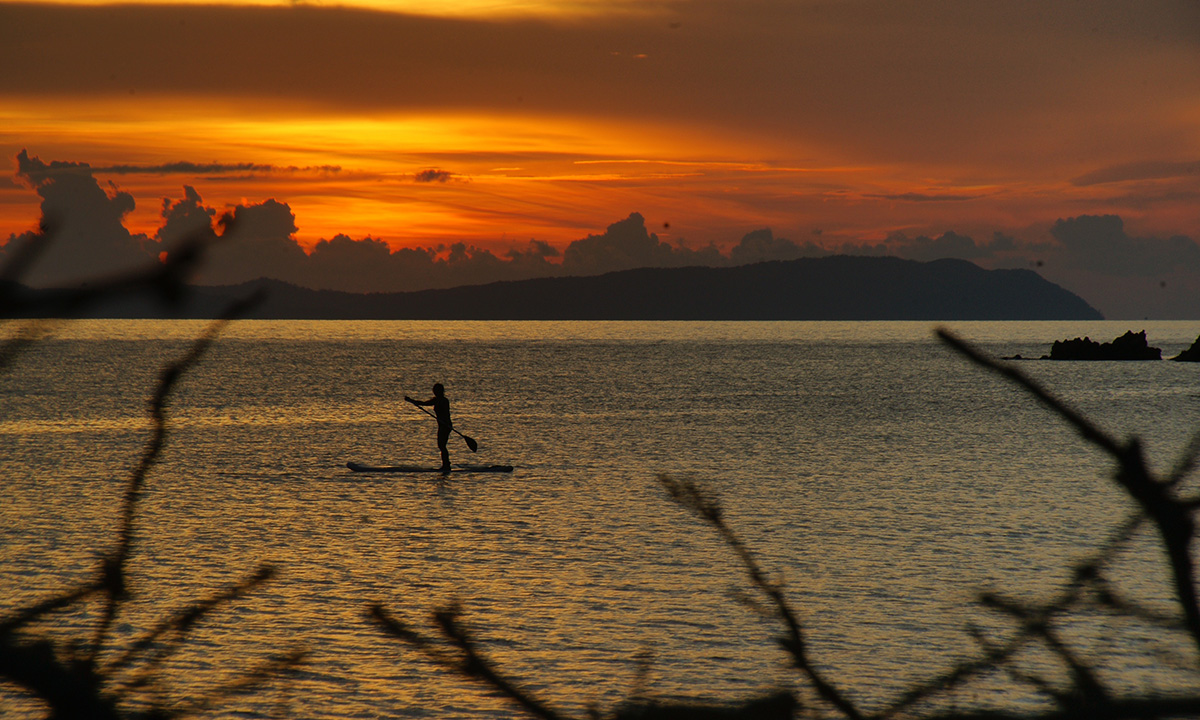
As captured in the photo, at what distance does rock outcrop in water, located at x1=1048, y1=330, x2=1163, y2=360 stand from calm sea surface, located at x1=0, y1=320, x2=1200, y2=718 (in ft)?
359

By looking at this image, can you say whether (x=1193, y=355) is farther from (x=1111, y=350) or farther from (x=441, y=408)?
(x=441, y=408)

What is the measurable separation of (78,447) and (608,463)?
29.5m

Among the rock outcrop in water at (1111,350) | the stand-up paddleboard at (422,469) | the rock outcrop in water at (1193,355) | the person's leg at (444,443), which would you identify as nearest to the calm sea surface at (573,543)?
the stand-up paddleboard at (422,469)

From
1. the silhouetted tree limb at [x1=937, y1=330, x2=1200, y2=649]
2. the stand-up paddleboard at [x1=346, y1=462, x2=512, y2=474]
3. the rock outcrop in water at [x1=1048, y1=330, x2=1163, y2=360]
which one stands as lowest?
the stand-up paddleboard at [x1=346, y1=462, x2=512, y2=474]

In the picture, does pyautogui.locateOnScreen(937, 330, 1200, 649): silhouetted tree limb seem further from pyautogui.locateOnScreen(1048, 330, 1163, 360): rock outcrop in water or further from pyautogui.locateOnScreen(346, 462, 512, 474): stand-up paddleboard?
pyautogui.locateOnScreen(1048, 330, 1163, 360): rock outcrop in water

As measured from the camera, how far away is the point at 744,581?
24.4 metres

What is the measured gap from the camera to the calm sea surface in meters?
18.1

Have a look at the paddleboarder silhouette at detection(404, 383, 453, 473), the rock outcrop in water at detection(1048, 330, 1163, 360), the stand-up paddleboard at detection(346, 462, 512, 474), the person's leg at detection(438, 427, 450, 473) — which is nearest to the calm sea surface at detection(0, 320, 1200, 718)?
the stand-up paddleboard at detection(346, 462, 512, 474)

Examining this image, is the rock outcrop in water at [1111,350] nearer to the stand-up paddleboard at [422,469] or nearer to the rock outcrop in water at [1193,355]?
the rock outcrop in water at [1193,355]

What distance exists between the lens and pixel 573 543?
29219 mm

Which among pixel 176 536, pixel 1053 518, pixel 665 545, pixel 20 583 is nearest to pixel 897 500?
pixel 1053 518

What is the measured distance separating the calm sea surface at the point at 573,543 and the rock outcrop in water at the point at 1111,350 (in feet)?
359

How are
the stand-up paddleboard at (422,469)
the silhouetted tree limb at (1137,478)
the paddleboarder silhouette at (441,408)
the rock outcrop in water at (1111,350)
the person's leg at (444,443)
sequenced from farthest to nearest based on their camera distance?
1. the rock outcrop in water at (1111,350)
2. the stand-up paddleboard at (422,469)
3. the person's leg at (444,443)
4. the paddleboarder silhouette at (441,408)
5. the silhouetted tree limb at (1137,478)

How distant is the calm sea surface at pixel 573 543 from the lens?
59.5ft
